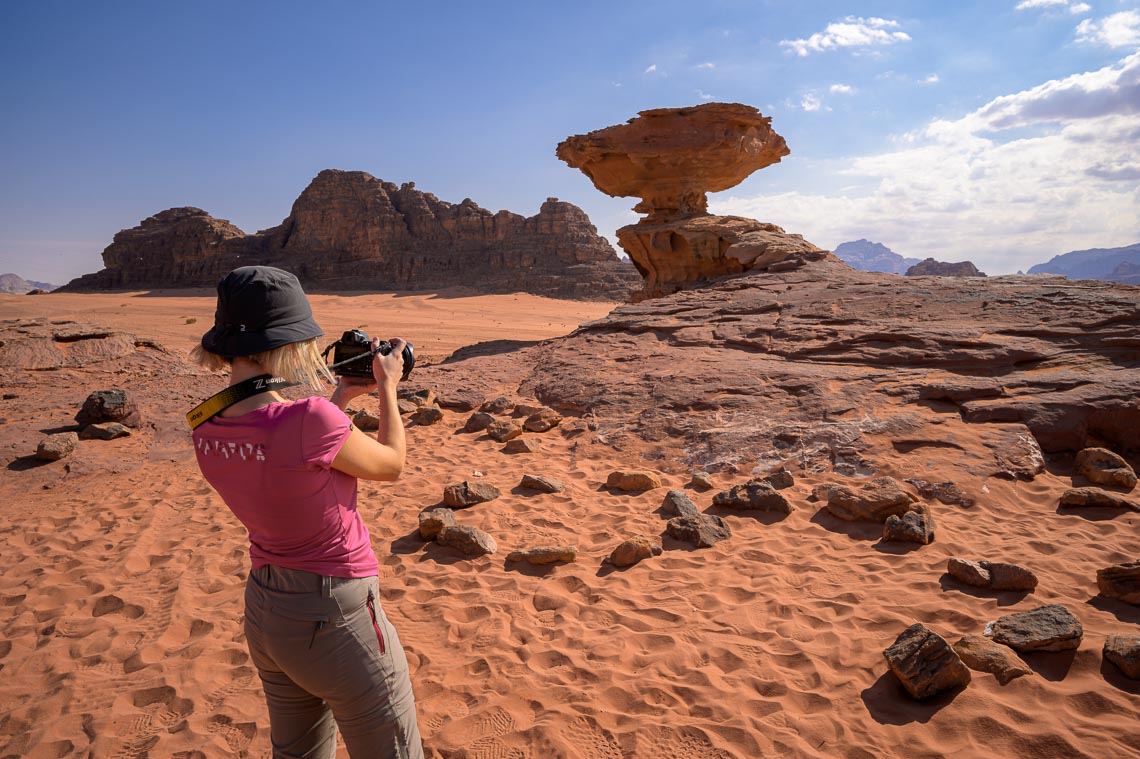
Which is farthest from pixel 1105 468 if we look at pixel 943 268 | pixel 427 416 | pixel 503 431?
pixel 943 268

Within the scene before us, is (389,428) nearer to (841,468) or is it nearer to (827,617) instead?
(827,617)

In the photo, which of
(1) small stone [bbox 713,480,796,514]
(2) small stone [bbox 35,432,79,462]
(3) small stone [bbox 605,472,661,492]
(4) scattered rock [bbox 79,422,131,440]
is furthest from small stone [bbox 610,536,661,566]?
(4) scattered rock [bbox 79,422,131,440]

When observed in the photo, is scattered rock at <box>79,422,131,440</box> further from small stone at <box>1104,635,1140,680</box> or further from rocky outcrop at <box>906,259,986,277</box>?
rocky outcrop at <box>906,259,986,277</box>

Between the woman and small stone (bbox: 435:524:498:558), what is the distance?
259 centimetres

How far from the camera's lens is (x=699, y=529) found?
433 cm

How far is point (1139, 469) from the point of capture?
18.0ft

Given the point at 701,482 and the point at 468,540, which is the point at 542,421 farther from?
the point at 468,540

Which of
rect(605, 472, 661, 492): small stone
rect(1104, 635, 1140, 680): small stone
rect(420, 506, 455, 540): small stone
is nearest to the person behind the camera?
rect(1104, 635, 1140, 680): small stone

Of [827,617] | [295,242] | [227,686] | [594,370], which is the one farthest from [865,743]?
[295,242]

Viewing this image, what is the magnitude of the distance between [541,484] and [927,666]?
10.8 ft

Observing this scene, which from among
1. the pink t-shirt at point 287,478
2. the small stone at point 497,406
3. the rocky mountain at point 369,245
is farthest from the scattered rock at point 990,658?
the rocky mountain at point 369,245

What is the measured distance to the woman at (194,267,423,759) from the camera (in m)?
1.45

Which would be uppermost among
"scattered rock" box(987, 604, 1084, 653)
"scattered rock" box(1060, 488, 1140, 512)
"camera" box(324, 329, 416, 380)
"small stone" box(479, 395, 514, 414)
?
"camera" box(324, 329, 416, 380)

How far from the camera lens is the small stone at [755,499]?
4.75 meters
